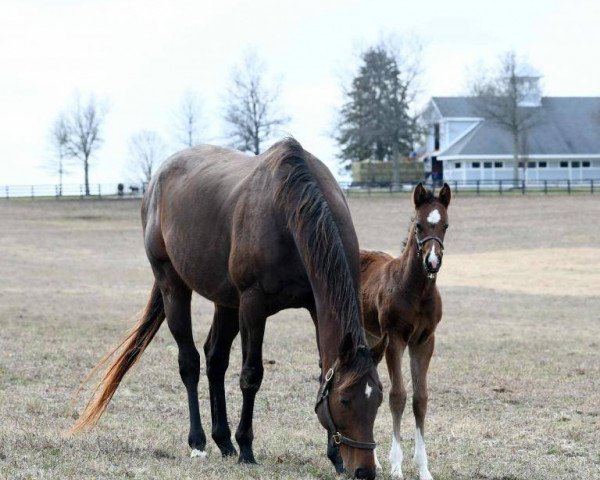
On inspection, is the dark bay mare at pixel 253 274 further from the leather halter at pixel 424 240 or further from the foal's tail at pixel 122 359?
the leather halter at pixel 424 240

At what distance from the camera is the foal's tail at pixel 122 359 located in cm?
741

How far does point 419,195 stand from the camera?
6.89m

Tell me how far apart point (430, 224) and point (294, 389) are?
3399 mm

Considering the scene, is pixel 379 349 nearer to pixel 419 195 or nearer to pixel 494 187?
pixel 419 195

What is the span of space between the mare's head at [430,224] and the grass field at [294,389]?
1450 millimetres

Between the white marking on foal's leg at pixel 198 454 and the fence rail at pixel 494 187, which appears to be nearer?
the white marking on foal's leg at pixel 198 454

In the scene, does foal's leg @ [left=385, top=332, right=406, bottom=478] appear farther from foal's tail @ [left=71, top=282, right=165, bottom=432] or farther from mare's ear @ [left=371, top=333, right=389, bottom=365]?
foal's tail @ [left=71, top=282, right=165, bottom=432]

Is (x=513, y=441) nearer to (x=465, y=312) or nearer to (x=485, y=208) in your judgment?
(x=465, y=312)

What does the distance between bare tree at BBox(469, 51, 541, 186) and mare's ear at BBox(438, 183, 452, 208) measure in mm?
60748

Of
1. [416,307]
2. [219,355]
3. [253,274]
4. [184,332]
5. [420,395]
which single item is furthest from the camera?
[184,332]

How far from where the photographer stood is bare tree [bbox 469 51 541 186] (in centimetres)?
6681

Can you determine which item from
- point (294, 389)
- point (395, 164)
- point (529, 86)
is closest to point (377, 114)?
point (395, 164)

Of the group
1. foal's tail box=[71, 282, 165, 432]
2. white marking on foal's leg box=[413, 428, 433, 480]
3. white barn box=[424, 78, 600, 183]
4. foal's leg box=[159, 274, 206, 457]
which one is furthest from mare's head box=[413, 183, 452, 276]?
white barn box=[424, 78, 600, 183]

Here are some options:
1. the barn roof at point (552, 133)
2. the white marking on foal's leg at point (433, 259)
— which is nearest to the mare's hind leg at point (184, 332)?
the white marking on foal's leg at point (433, 259)
